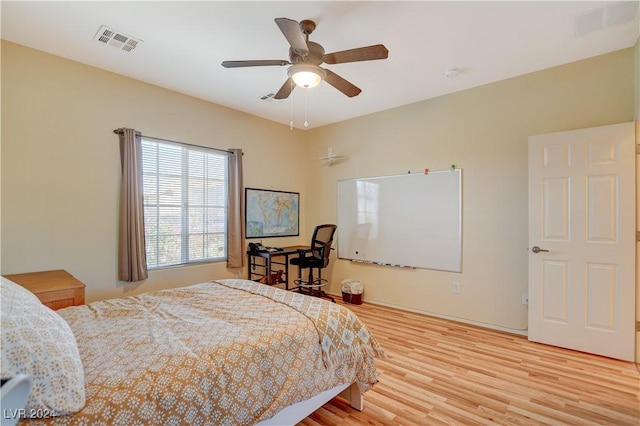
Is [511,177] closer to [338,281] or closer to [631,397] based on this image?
[631,397]

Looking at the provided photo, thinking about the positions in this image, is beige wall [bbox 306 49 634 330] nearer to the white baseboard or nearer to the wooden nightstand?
the white baseboard

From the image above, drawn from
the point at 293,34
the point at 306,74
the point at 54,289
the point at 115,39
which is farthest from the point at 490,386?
the point at 115,39

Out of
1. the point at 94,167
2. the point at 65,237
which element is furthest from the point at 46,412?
the point at 94,167

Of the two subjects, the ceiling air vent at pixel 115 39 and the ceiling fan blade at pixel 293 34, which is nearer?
the ceiling fan blade at pixel 293 34

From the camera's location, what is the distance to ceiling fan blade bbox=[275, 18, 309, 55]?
174 centimetres

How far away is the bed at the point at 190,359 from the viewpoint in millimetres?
1009

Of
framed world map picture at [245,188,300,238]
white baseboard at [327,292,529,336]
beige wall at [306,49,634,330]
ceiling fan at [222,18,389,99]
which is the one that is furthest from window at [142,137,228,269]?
white baseboard at [327,292,529,336]

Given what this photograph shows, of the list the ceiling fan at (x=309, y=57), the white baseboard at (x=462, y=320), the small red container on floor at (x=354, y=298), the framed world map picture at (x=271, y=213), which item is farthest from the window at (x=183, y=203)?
the white baseboard at (x=462, y=320)

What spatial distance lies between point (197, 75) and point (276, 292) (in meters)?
2.42

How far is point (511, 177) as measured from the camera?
3.29 m

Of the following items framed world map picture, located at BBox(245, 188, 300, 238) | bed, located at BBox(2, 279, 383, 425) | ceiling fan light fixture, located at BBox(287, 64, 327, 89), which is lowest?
bed, located at BBox(2, 279, 383, 425)

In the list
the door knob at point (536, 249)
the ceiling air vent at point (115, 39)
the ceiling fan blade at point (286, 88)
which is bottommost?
the door knob at point (536, 249)

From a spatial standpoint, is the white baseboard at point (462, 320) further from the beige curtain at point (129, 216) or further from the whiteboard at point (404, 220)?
the beige curtain at point (129, 216)

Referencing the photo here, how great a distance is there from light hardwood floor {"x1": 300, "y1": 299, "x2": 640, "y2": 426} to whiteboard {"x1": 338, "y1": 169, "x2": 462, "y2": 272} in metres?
1.07
